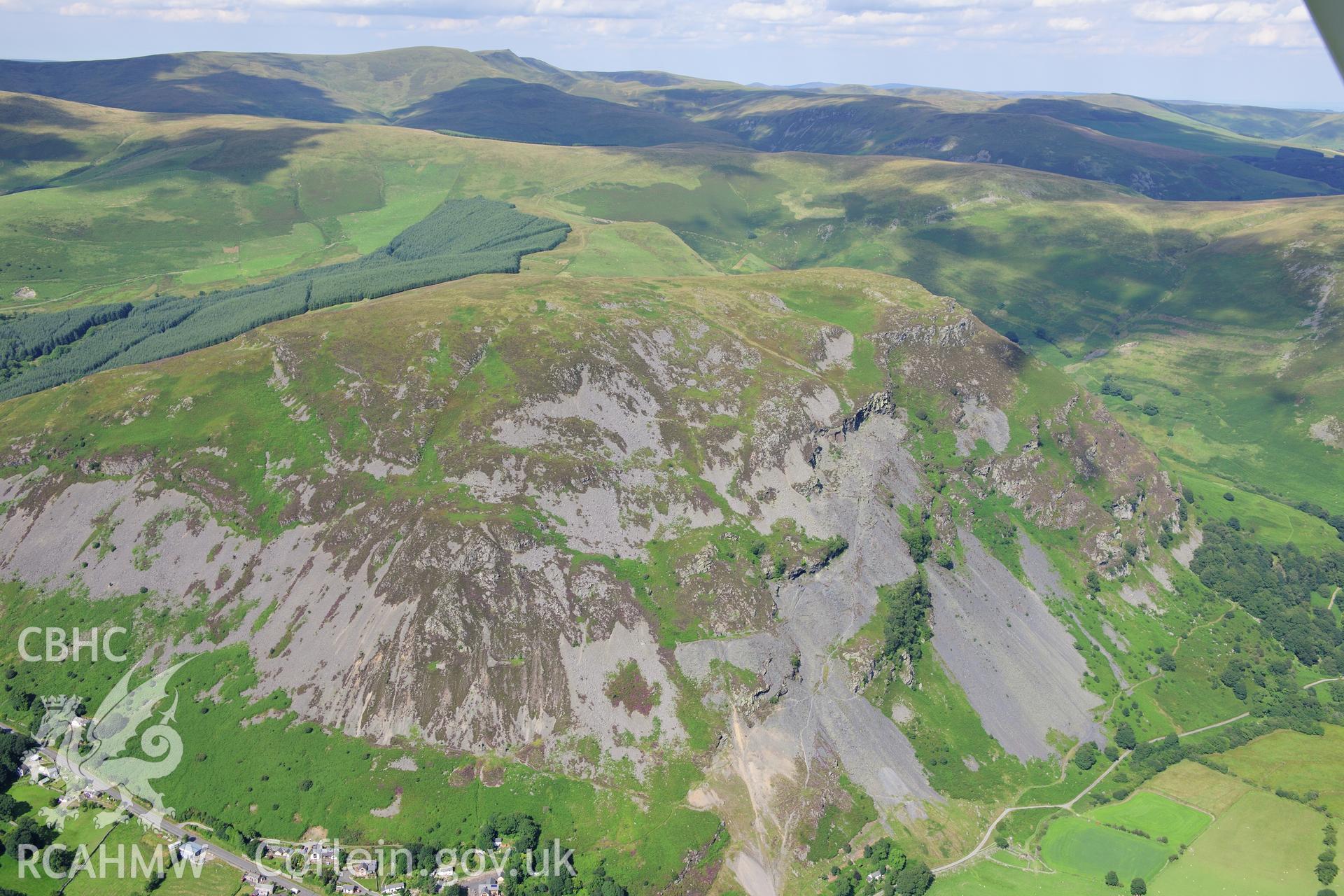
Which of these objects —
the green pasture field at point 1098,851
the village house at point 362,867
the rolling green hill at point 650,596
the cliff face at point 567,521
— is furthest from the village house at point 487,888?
the green pasture field at point 1098,851

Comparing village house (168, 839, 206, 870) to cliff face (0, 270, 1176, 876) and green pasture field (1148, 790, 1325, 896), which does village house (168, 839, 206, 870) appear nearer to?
cliff face (0, 270, 1176, 876)

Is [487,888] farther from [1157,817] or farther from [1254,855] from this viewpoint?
[1254,855]

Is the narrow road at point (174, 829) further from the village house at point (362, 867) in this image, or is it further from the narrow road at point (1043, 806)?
the narrow road at point (1043, 806)

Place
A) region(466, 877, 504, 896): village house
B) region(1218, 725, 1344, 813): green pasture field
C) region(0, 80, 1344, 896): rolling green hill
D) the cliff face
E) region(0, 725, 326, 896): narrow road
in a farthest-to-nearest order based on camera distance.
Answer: region(1218, 725, 1344, 813): green pasture field
the cliff face
region(0, 80, 1344, 896): rolling green hill
region(466, 877, 504, 896): village house
region(0, 725, 326, 896): narrow road

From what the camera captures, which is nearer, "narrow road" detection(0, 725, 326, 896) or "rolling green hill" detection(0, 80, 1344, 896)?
"narrow road" detection(0, 725, 326, 896)

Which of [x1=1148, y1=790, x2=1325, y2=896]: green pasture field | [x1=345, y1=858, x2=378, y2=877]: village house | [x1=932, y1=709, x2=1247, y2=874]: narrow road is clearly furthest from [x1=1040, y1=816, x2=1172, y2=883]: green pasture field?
[x1=345, y1=858, x2=378, y2=877]: village house

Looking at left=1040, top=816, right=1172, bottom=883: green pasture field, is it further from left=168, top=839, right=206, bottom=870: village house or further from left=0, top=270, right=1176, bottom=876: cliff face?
left=168, top=839, right=206, bottom=870: village house

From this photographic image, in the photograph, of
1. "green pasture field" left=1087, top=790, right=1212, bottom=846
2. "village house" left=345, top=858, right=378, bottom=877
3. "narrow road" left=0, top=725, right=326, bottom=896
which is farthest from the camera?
"green pasture field" left=1087, top=790, right=1212, bottom=846

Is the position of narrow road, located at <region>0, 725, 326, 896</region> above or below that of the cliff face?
below

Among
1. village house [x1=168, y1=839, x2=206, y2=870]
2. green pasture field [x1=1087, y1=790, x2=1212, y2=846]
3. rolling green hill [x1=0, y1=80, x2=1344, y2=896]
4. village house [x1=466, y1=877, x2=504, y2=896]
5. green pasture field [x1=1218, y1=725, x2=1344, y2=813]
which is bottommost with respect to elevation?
village house [x1=466, y1=877, x2=504, y2=896]
